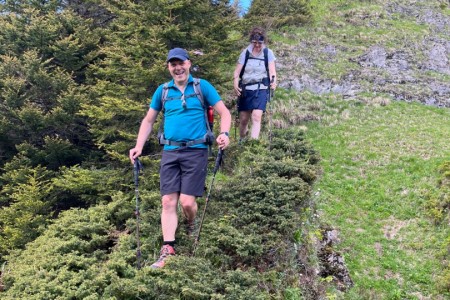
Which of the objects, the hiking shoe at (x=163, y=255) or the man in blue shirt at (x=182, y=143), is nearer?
the hiking shoe at (x=163, y=255)

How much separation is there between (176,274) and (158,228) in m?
1.28

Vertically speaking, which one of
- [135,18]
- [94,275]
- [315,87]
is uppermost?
[135,18]

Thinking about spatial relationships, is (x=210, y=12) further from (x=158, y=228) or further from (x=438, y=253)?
(x=438, y=253)

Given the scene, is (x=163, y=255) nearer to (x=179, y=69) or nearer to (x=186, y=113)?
(x=186, y=113)

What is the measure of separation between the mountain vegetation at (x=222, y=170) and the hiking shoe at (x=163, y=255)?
0.14 m

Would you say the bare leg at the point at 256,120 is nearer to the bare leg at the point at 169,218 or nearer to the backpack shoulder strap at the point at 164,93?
the backpack shoulder strap at the point at 164,93

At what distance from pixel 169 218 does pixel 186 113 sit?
1316 millimetres

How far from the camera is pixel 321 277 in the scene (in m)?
5.80

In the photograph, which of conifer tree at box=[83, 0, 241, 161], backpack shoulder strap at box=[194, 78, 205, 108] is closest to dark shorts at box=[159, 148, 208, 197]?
backpack shoulder strap at box=[194, 78, 205, 108]

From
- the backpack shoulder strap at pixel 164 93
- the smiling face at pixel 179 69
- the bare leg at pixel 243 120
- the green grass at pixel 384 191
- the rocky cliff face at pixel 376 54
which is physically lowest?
the green grass at pixel 384 191

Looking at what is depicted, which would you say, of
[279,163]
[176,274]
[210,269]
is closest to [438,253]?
[279,163]

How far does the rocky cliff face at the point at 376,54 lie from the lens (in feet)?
51.9

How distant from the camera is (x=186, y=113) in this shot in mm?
4680

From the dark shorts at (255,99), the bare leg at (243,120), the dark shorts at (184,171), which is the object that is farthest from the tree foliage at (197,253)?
the bare leg at (243,120)
